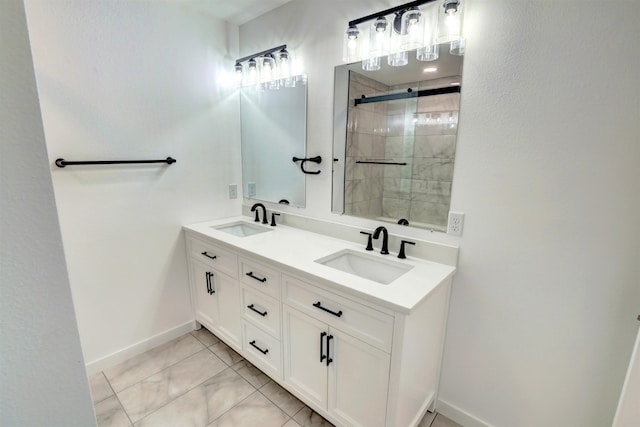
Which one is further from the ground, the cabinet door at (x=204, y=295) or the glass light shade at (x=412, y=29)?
the glass light shade at (x=412, y=29)

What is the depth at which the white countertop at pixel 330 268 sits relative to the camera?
1243 millimetres

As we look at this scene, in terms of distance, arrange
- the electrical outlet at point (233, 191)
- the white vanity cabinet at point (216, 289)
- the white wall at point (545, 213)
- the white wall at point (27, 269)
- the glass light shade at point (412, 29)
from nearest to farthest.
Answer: the white wall at point (27, 269) < the white wall at point (545, 213) < the glass light shade at point (412, 29) < the white vanity cabinet at point (216, 289) < the electrical outlet at point (233, 191)

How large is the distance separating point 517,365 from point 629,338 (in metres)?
0.44

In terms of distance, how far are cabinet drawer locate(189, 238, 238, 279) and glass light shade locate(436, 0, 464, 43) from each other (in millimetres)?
1621

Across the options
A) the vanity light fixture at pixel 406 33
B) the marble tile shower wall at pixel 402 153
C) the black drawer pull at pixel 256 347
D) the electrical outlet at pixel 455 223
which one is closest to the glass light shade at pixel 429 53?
the vanity light fixture at pixel 406 33

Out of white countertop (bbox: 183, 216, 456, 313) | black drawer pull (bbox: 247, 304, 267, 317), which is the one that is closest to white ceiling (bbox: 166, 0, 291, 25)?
white countertop (bbox: 183, 216, 456, 313)

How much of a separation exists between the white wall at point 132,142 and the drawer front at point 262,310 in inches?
30.4

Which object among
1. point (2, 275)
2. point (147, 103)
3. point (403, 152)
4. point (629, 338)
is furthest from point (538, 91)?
point (147, 103)

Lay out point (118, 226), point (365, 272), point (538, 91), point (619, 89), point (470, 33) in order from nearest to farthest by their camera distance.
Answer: point (619, 89) < point (538, 91) < point (470, 33) < point (365, 272) < point (118, 226)

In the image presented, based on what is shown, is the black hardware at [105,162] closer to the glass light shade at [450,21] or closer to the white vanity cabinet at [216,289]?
the white vanity cabinet at [216,289]

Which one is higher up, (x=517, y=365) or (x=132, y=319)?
(x=517, y=365)

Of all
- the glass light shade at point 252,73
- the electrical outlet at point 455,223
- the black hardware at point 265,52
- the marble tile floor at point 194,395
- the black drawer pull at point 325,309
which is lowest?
the marble tile floor at point 194,395

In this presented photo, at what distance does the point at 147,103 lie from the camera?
1999 mm

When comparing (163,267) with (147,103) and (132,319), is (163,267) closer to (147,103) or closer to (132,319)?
(132,319)
